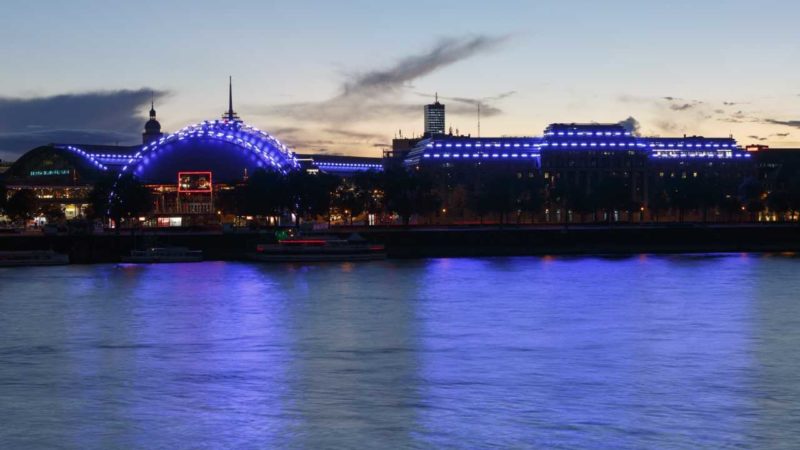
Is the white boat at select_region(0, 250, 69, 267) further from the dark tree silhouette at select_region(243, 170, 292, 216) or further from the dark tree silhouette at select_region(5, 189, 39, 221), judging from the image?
the dark tree silhouette at select_region(243, 170, 292, 216)

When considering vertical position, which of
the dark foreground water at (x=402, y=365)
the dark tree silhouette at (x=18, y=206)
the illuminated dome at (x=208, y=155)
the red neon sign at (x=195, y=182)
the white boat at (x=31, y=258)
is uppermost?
the illuminated dome at (x=208, y=155)

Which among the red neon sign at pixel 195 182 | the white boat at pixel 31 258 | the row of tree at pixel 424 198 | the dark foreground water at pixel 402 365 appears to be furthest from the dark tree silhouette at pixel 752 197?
the white boat at pixel 31 258

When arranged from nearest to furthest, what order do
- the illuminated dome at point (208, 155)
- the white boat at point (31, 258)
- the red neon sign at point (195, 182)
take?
the white boat at point (31, 258) < the red neon sign at point (195, 182) < the illuminated dome at point (208, 155)

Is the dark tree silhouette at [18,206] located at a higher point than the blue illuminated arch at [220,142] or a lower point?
lower

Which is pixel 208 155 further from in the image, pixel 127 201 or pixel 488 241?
pixel 488 241

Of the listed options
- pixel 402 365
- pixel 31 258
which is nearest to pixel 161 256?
pixel 31 258

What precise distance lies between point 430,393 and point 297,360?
890 centimetres

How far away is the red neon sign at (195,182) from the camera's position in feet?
581

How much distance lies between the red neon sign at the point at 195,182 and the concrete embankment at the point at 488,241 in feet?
178

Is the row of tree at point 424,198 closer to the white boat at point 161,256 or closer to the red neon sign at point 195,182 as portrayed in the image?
the red neon sign at point 195,182

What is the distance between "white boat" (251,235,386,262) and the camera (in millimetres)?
108750

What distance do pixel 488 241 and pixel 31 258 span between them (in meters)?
49.1

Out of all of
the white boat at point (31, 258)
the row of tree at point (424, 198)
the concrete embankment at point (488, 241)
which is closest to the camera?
the white boat at point (31, 258)

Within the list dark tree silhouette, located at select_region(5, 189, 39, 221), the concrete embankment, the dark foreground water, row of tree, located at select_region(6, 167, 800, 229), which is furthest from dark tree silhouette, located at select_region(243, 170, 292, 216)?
the dark foreground water
